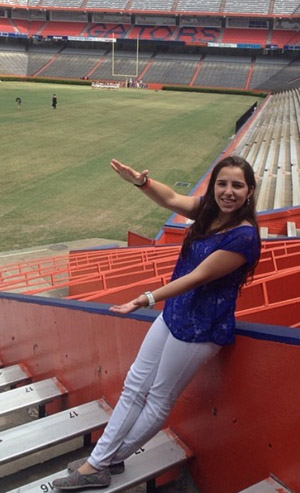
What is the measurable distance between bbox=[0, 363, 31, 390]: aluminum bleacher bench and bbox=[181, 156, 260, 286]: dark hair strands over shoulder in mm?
2407

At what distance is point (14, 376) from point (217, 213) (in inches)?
107

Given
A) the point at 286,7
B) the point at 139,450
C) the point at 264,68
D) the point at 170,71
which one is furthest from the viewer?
the point at 170,71

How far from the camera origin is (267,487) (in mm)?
2264

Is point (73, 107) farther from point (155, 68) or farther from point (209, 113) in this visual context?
point (155, 68)

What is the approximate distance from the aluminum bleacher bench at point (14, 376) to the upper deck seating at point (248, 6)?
2562 inches

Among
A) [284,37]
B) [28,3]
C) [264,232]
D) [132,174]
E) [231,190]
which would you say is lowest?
[264,232]

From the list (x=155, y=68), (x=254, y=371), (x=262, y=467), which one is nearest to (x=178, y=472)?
(x=262, y=467)

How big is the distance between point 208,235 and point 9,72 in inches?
2567

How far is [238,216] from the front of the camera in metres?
2.39

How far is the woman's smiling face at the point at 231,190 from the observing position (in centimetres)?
240

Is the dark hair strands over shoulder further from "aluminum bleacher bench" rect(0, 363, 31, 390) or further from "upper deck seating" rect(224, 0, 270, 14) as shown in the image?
"upper deck seating" rect(224, 0, 270, 14)

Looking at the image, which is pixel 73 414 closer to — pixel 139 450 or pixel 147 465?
pixel 139 450

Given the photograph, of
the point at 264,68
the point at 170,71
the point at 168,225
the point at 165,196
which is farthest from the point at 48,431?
the point at 264,68

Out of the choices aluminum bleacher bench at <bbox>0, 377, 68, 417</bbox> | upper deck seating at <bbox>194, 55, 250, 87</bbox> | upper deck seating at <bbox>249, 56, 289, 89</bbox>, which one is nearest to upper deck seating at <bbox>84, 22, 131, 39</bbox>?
upper deck seating at <bbox>194, 55, 250, 87</bbox>
